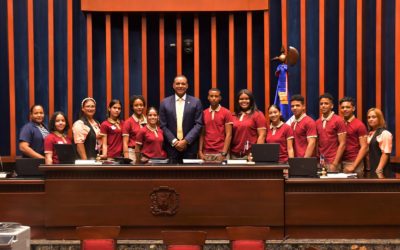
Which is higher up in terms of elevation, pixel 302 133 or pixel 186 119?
pixel 186 119

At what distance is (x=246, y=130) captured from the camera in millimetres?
5520

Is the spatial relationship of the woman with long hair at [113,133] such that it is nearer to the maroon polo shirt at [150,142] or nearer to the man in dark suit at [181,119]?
the maroon polo shirt at [150,142]

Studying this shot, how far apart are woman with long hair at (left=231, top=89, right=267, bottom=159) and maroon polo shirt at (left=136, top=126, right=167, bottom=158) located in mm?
730

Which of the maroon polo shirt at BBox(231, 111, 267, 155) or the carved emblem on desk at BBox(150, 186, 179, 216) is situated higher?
the maroon polo shirt at BBox(231, 111, 267, 155)

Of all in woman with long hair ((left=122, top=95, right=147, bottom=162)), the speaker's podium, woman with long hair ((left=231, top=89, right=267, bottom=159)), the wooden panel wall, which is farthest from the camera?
the wooden panel wall

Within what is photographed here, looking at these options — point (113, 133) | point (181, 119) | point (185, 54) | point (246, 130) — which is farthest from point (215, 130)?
point (185, 54)

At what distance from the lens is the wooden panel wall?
22.0ft

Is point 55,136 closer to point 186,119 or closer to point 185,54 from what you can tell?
point 186,119

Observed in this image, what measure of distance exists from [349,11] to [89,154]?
3485 millimetres

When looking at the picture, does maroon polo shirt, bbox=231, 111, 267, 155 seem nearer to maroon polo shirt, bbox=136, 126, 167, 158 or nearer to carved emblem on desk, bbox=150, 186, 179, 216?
maroon polo shirt, bbox=136, 126, 167, 158

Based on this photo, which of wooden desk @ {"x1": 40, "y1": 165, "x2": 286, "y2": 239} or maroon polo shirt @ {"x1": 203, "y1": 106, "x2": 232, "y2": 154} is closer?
wooden desk @ {"x1": 40, "y1": 165, "x2": 286, "y2": 239}

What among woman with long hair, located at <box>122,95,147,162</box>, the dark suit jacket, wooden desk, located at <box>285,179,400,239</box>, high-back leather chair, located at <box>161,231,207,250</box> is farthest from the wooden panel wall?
high-back leather chair, located at <box>161,231,207,250</box>

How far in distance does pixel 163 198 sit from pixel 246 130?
4.67 ft

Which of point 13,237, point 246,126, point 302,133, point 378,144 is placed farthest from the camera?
point 246,126
